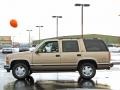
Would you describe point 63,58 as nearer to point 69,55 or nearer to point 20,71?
point 69,55

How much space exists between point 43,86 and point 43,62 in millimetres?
3067

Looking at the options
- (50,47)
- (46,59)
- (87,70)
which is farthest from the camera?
(50,47)

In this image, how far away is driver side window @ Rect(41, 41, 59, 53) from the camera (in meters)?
18.5

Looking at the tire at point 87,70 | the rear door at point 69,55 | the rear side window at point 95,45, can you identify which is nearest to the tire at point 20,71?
the rear door at point 69,55

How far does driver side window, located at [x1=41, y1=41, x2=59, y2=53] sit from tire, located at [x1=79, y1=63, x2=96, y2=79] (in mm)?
1430

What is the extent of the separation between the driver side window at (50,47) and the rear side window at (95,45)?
1386mm

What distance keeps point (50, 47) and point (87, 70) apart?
6.59 ft

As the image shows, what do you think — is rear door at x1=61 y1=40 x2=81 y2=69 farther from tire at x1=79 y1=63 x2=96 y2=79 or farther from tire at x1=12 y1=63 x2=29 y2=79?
tire at x1=12 y1=63 x2=29 y2=79

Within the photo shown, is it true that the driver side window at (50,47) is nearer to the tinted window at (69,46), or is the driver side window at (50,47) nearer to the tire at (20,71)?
the tinted window at (69,46)

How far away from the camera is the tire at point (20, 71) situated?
1850cm

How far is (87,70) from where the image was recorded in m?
18.5

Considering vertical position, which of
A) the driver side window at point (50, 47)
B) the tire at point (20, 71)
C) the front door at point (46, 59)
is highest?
the driver side window at point (50, 47)

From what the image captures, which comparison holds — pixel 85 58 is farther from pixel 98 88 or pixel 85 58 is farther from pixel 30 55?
pixel 98 88

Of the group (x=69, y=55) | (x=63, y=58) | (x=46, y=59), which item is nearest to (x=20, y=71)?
(x=46, y=59)
